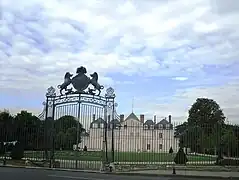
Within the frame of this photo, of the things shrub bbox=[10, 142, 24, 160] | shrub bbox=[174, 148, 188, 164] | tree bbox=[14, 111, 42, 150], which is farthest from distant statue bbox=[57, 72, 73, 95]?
shrub bbox=[174, 148, 188, 164]

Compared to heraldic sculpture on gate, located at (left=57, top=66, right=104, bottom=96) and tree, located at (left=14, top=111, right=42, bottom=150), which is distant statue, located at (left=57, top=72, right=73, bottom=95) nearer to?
heraldic sculpture on gate, located at (left=57, top=66, right=104, bottom=96)

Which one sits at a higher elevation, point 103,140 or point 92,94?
point 92,94

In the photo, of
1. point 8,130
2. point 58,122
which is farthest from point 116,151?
point 8,130

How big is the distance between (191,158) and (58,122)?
8.62 meters

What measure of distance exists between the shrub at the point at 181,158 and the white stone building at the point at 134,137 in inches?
13.1

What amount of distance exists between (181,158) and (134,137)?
11.5 ft

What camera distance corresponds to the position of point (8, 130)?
27.3 metres

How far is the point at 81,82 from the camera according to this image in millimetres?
25109

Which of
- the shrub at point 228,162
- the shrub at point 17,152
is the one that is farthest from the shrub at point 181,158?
the shrub at point 17,152

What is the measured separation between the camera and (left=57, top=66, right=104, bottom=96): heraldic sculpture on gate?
2489 centimetres

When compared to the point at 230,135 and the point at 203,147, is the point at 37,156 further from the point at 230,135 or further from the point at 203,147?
the point at 230,135

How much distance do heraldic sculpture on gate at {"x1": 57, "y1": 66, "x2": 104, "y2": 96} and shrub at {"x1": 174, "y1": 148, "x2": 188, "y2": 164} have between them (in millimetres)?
6207

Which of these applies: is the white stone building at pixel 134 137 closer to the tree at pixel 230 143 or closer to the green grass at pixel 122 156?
the green grass at pixel 122 156

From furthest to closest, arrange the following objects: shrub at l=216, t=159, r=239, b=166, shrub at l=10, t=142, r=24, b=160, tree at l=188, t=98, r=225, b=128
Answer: tree at l=188, t=98, r=225, b=128
shrub at l=10, t=142, r=24, b=160
shrub at l=216, t=159, r=239, b=166
